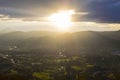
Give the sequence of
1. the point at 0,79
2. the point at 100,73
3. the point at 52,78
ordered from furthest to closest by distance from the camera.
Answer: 1. the point at 100,73
2. the point at 52,78
3. the point at 0,79

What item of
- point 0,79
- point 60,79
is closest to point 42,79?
point 60,79

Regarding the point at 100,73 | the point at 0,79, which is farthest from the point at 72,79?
the point at 0,79

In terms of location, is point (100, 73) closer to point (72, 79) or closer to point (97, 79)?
point (97, 79)

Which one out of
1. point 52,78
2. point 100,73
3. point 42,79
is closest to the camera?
point 42,79

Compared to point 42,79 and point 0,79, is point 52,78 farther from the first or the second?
point 0,79

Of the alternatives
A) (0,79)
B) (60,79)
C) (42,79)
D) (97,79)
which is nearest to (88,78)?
(97,79)

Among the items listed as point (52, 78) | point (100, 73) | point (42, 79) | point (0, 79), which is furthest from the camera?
point (100, 73)

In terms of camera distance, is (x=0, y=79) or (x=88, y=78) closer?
(x=0, y=79)

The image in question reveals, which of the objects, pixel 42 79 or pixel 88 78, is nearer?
pixel 42 79

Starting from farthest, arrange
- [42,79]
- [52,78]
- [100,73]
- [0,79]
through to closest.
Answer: [100,73], [52,78], [42,79], [0,79]
